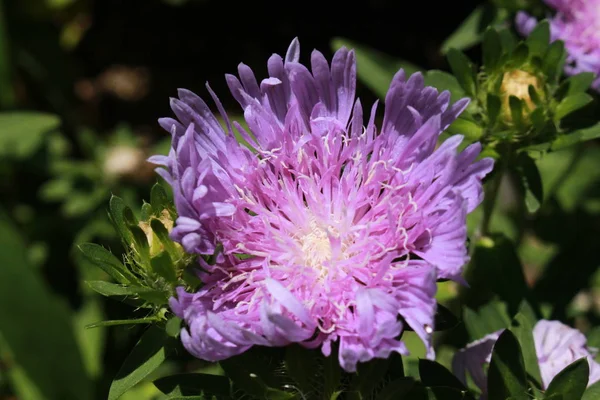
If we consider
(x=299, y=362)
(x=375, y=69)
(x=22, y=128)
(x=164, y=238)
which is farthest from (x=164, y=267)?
(x=22, y=128)

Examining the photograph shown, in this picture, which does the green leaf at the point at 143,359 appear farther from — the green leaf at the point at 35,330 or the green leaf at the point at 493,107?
the green leaf at the point at 35,330

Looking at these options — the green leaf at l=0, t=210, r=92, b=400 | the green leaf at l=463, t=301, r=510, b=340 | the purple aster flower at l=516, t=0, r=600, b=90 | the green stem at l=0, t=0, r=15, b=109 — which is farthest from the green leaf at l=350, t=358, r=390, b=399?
the green stem at l=0, t=0, r=15, b=109

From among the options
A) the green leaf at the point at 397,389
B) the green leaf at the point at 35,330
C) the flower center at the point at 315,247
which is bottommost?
the green leaf at the point at 35,330

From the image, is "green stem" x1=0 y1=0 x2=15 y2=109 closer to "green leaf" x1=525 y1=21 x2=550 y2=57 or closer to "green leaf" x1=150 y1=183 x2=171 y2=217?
"green leaf" x1=150 y1=183 x2=171 y2=217

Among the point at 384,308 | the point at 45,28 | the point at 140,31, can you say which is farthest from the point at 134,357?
the point at 140,31

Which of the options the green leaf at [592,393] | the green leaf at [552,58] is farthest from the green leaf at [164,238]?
the green leaf at [552,58]

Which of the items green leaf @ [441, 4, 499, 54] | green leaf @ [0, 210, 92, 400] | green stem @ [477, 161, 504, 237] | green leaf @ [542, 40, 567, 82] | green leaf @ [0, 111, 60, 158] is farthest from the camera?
green leaf @ [0, 111, 60, 158]

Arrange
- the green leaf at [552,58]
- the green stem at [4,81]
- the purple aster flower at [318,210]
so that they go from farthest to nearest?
1. the green stem at [4,81]
2. the green leaf at [552,58]
3. the purple aster flower at [318,210]
